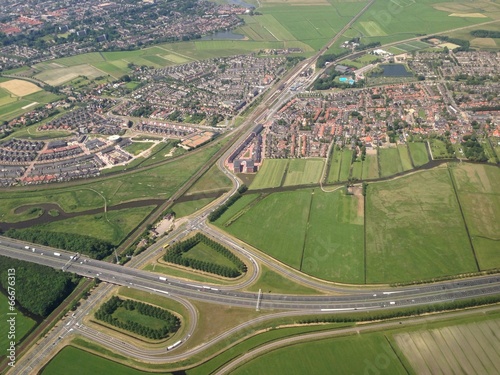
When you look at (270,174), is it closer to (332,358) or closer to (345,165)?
(345,165)

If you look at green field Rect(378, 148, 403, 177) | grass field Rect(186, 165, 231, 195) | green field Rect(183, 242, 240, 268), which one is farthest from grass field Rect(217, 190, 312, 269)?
green field Rect(378, 148, 403, 177)

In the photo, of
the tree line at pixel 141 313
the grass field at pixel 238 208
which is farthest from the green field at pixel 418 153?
the tree line at pixel 141 313

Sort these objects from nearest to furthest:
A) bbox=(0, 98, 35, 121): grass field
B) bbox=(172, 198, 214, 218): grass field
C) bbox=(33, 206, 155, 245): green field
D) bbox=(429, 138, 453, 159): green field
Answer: bbox=(33, 206, 155, 245): green field
bbox=(172, 198, 214, 218): grass field
bbox=(429, 138, 453, 159): green field
bbox=(0, 98, 35, 121): grass field

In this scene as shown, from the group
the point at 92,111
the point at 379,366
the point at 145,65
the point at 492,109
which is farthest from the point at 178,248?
the point at 145,65

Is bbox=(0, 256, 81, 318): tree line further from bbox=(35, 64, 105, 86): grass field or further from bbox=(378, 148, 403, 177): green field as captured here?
bbox=(35, 64, 105, 86): grass field

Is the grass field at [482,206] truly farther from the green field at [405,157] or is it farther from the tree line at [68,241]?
the tree line at [68,241]

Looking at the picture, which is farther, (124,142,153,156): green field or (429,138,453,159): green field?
(124,142,153,156): green field

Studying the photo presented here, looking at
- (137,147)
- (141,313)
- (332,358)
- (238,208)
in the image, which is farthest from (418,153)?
(141,313)
